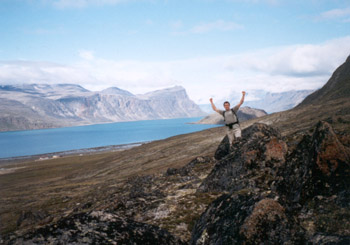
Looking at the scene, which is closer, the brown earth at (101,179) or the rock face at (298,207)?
the rock face at (298,207)

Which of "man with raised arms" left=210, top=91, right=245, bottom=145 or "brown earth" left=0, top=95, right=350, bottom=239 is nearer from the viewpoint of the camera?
"man with raised arms" left=210, top=91, right=245, bottom=145

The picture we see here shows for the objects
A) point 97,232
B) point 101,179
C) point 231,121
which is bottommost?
point 101,179

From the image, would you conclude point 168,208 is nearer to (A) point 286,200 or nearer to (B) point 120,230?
(B) point 120,230

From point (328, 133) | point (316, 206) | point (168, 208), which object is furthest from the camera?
point (168, 208)

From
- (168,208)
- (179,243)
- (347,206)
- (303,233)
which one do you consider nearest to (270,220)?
(303,233)

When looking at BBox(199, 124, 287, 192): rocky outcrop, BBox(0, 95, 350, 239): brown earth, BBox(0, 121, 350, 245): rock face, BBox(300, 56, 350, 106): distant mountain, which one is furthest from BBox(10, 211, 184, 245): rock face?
BBox(300, 56, 350, 106): distant mountain

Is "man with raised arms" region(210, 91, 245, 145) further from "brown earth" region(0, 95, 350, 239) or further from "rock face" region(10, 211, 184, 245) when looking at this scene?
"rock face" region(10, 211, 184, 245)

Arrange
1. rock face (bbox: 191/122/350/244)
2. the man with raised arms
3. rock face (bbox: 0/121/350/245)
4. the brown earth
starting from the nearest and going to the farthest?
rock face (bbox: 191/122/350/244) → rock face (bbox: 0/121/350/245) → the man with raised arms → the brown earth

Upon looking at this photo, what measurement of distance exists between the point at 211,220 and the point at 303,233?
2731mm

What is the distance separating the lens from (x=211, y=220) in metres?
8.16

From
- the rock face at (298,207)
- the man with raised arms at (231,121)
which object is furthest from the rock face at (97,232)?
the man with raised arms at (231,121)

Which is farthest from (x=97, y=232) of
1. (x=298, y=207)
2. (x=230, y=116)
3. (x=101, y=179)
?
(x=101, y=179)

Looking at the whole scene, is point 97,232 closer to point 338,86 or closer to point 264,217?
point 264,217

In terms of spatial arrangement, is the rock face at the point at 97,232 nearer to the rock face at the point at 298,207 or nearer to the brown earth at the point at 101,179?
the rock face at the point at 298,207
